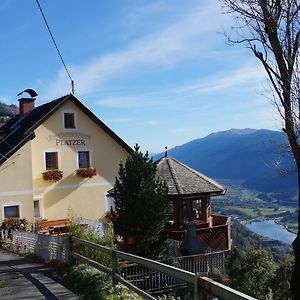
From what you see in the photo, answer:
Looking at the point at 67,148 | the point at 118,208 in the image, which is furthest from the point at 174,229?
the point at 67,148

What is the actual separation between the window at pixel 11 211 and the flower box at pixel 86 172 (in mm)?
4676

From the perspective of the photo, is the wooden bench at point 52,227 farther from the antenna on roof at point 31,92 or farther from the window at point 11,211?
the antenna on roof at point 31,92

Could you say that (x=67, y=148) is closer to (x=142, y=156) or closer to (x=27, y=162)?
(x=27, y=162)

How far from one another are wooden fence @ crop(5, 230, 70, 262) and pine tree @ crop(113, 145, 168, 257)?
8.97 feet

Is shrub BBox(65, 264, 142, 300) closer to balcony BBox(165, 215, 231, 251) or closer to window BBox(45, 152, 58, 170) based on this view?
balcony BBox(165, 215, 231, 251)

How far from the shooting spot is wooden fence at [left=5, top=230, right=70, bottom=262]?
41.3ft

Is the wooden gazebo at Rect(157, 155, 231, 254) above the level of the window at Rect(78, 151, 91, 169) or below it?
below

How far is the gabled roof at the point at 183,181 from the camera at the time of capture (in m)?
20.5

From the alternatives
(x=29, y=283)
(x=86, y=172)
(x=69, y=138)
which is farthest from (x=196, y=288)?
(x=69, y=138)

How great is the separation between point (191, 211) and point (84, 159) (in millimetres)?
10252

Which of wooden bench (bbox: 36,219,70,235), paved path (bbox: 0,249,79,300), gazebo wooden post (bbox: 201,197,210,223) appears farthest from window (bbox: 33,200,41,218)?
paved path (bbox: 0,249,79,300)

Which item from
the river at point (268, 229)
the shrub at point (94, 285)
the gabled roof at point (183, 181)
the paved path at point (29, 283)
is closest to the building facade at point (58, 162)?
the gabled roof at point (183, 181)

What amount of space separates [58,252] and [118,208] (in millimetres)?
3760

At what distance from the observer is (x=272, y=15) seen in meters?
9.66
